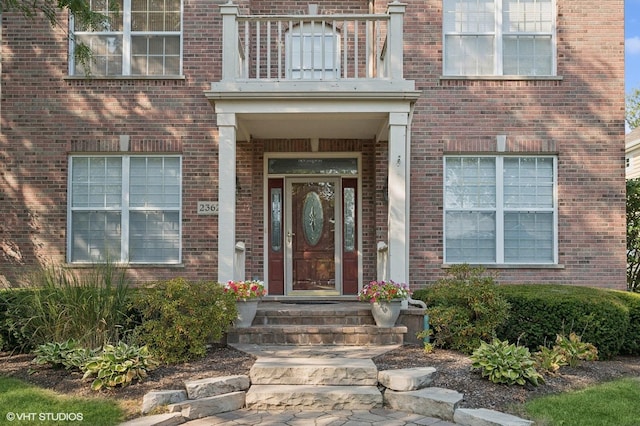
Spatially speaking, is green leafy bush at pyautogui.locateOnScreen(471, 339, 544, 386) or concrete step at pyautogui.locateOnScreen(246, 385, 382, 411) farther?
green leafy bush at pyautogui.locateOnScreen(471, 339, 544, 386)

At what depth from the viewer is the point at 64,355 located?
20.4 ft

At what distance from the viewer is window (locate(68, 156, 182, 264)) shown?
31.9 feet

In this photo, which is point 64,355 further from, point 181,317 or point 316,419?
point 316,419

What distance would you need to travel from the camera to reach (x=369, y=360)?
6.43 metres

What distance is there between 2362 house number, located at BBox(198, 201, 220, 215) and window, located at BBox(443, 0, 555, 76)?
14.5ft

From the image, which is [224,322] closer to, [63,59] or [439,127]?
[439,127]

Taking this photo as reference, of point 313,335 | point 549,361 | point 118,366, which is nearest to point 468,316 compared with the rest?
point 549,361

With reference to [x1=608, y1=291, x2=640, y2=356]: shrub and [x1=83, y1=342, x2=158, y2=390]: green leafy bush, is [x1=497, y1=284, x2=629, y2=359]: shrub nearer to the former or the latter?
[x1=608, y1=291, x2=640, y2=356]: shrub

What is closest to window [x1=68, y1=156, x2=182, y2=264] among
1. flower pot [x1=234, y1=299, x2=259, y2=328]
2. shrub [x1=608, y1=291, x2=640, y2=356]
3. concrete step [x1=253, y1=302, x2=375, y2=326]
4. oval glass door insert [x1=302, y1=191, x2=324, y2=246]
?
oval glass door insert [x1=302, y1=191, x2=324, y2=246]

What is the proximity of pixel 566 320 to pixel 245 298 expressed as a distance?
4089mm

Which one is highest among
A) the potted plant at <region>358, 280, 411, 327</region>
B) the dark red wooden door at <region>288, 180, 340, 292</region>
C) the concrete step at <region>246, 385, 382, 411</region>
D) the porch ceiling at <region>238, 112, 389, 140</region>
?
the porch ceiling at <region>238, 112, 389, 140</region>

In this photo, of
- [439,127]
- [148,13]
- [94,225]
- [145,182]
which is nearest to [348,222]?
[439,127]

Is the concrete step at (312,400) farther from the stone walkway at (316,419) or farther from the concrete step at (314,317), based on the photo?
the concrete step at (314,317)

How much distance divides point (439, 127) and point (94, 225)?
5.88 meters
